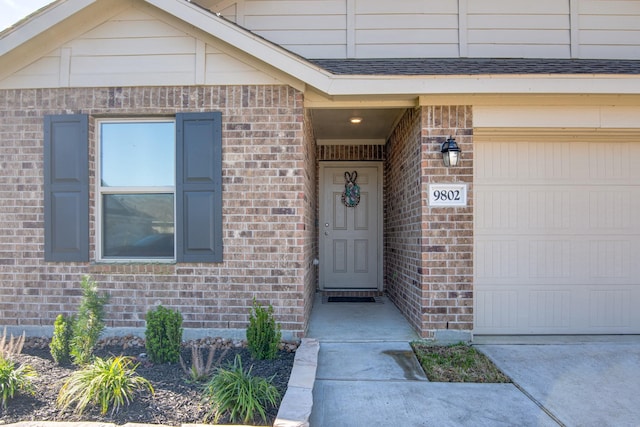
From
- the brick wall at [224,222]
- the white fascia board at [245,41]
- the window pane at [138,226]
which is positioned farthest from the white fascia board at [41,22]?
the window pane at [138,226]

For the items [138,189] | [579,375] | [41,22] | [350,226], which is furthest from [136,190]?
[579,375]

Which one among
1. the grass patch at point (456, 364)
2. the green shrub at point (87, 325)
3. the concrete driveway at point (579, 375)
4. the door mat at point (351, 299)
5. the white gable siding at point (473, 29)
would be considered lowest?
the concrete driveway at point (579, 375)

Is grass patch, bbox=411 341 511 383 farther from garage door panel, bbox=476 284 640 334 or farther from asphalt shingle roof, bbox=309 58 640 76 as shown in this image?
asphalt shingle roof, bbox=309 58 640 76

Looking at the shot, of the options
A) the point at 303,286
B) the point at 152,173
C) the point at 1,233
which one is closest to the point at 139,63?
the point at 152,173

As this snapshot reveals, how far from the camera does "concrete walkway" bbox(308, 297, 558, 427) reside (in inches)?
104

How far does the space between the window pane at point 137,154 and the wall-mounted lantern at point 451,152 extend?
3037 millimetres

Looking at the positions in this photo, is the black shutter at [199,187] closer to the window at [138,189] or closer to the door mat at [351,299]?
the window at [138,189]

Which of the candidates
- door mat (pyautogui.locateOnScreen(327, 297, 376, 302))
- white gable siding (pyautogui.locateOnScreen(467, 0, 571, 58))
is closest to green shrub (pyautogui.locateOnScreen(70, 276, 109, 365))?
door mat (pyautogui.locateOnScreen(327, 297, 376, 302))

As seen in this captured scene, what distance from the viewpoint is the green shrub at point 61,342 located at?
3.30m

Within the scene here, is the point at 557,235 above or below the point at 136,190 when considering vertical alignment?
below

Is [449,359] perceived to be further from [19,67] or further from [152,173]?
[19,67]

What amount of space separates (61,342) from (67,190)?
1691 millimetres

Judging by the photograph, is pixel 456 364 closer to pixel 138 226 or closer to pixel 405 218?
pixel 405 218

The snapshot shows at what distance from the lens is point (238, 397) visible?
8.18 feet
